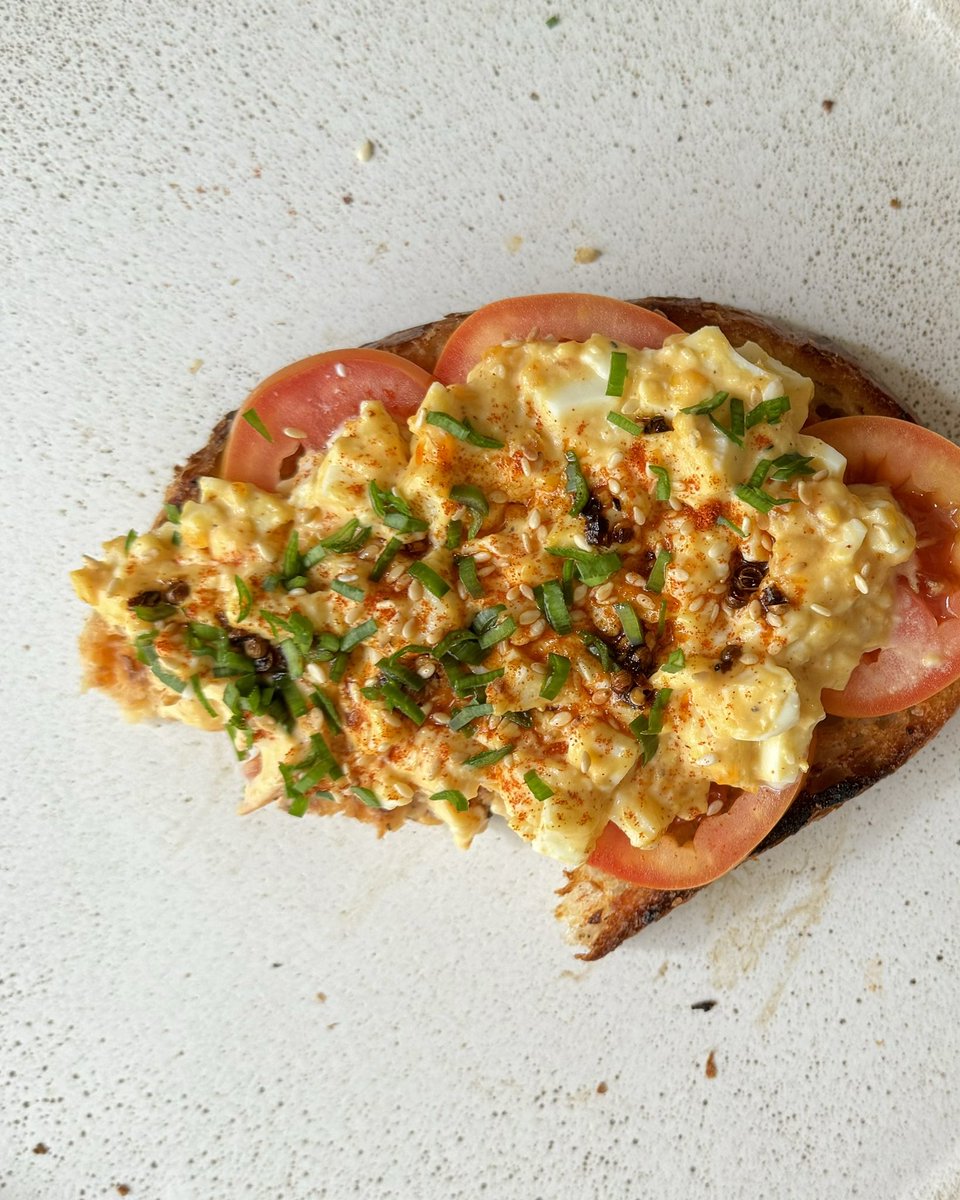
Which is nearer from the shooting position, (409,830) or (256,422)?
(256,422)

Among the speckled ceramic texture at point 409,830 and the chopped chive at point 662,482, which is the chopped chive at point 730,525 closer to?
the chopped chive at point 662,482

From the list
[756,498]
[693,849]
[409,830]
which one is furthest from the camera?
[409,830]

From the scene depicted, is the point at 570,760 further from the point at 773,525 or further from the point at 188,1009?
the point at 188,1009

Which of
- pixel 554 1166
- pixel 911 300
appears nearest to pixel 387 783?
pixel 554 1166

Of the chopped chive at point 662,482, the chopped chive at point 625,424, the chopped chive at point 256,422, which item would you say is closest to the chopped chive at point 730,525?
the chopped chive at point 662,482

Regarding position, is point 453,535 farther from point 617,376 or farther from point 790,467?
point 790,467

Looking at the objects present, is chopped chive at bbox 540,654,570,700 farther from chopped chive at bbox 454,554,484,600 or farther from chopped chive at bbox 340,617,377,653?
chopped chive at bbox 340,617,377,653

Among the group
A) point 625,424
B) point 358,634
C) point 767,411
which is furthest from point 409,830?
point 767,411

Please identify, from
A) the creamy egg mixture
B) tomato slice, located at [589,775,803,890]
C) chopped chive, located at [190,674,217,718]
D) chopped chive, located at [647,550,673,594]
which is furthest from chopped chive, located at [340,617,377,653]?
tomato slice, located at [589,775,803,890]
